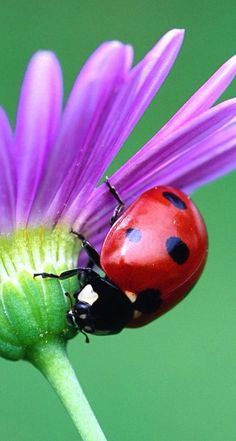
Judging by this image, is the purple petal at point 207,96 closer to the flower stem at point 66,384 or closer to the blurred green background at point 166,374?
the flower stem at point 66,384

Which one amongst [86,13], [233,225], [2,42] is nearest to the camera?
[233,225]

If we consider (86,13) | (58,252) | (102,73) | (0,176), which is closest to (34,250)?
(58,252)

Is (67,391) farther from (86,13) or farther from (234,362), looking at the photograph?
(86,13)

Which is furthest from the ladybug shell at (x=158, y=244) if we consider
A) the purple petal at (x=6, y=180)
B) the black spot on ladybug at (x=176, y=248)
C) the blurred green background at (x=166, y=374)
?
the blurred green background at (x=166, y=374)

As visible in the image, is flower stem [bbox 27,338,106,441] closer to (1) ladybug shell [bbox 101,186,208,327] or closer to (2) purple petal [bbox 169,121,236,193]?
(1) ladybug shell [bbox 101,186,208,327]

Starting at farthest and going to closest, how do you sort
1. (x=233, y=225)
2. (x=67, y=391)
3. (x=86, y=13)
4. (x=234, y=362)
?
1. (x=86, y=13)
2. (x=233, y=225)
3. (x=234, y=362)
4. (x=67, y=391)

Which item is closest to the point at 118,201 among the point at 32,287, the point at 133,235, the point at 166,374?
the point at 133,235

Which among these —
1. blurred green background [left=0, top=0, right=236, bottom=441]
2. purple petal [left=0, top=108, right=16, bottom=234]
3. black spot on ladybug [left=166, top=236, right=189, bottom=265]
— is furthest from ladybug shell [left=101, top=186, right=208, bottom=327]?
blurred green background [left=0, top=0, right=236, bottom=441]
